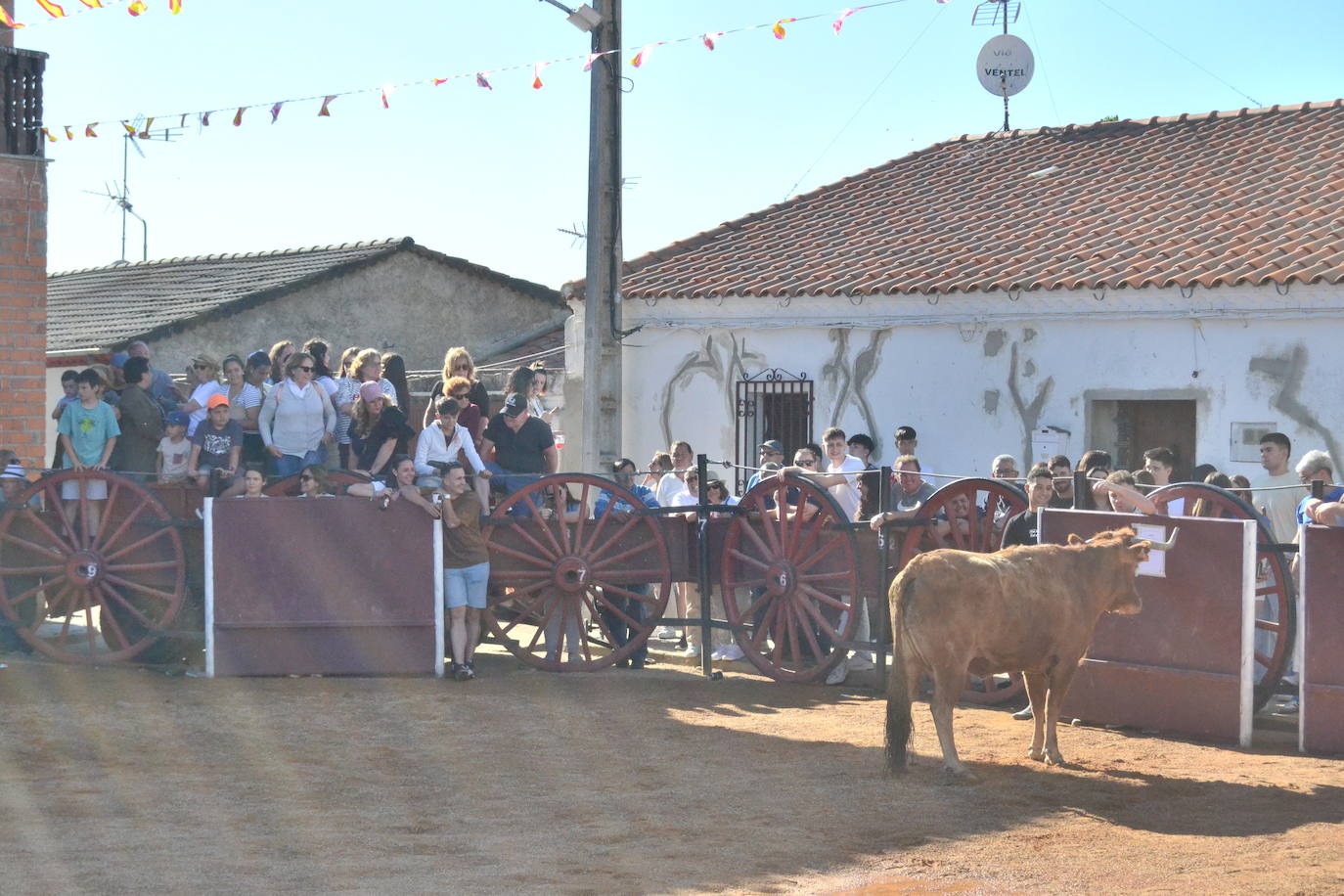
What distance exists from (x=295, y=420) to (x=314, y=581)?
1.21m

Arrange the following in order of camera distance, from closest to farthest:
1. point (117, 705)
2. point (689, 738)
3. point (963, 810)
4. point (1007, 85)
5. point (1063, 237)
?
1. point (963, 810)
2. point (689, 738)
3. point (117, 705)
4. point (1063, 237)
5. point (1007, 85)

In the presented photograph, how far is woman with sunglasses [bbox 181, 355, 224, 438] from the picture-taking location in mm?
11500

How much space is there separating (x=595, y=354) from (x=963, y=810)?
303 inches

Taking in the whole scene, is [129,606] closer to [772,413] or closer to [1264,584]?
[1264,584]

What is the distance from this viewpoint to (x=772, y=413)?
662 inches

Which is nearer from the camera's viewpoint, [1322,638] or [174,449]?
[1322,638]

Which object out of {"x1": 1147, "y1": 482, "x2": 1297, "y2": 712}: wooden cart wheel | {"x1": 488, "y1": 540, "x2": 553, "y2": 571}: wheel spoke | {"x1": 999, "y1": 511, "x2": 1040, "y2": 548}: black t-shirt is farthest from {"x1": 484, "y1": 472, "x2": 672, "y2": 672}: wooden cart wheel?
{"x1": 1147, "y1": 482, "x2": 1297, "y2": 712}: wooden cart wheel

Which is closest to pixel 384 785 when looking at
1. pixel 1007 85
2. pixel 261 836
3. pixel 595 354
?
pixel 261 836

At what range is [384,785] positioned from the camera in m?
7.86

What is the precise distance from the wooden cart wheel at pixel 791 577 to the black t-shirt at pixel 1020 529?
3.61 feet

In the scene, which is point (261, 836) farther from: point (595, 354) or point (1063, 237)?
point (1063, 237)

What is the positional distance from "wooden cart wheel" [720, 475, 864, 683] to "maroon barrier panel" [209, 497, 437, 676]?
2.12m

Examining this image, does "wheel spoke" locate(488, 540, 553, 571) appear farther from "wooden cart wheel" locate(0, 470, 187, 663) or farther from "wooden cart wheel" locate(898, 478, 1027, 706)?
"wooden cart wheel" locate(898, 478, 1027, 706)

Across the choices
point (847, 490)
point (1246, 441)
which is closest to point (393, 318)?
point (1246, 441)
